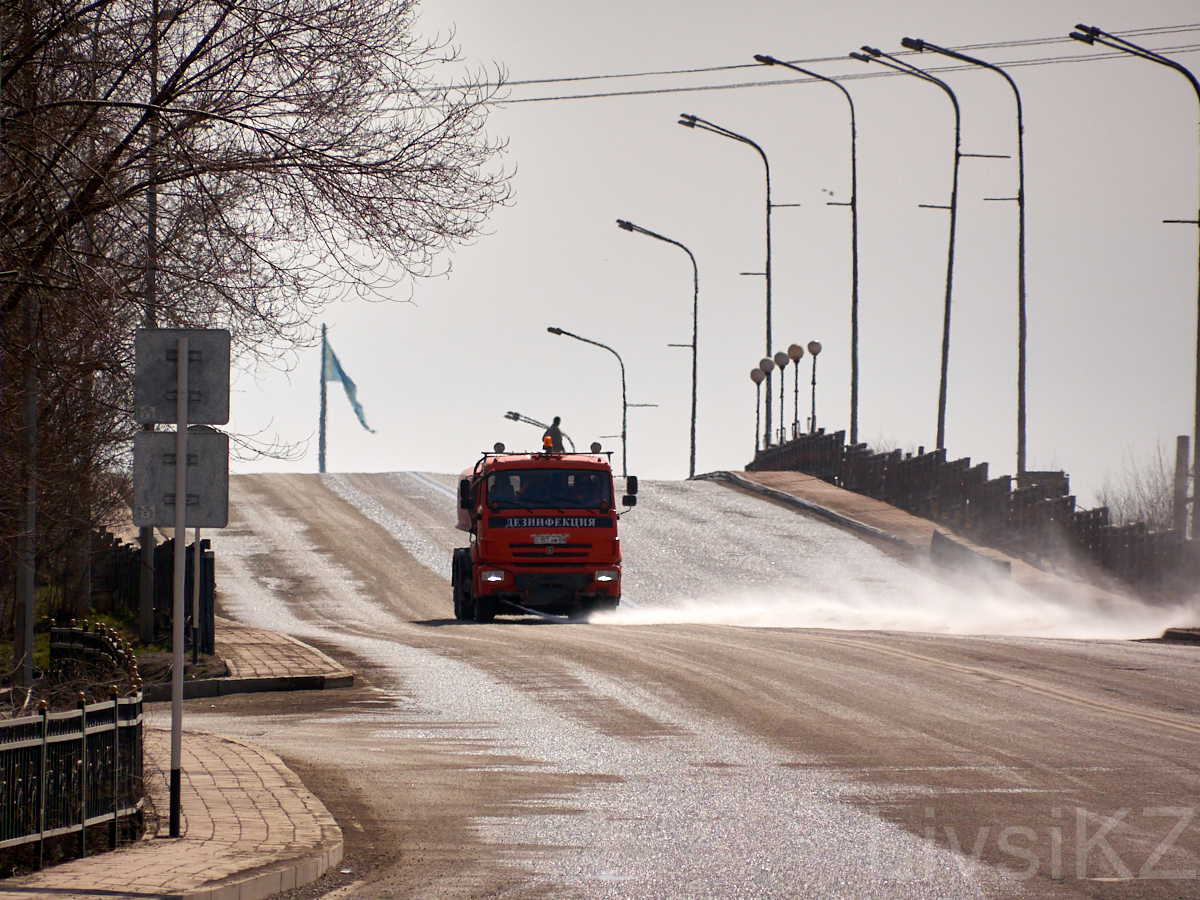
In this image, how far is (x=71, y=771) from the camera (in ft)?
25.1

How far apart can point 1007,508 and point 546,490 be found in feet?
64.7

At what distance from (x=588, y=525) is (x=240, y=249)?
501 inches

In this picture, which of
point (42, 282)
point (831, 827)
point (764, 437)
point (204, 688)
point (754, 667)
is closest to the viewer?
point (831, 827)

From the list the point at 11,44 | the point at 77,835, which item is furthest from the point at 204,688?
the point at 77,835

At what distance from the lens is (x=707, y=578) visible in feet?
118

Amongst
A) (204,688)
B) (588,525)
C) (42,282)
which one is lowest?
(204,688)

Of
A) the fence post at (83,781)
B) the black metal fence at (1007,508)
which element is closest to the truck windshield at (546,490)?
the black metal fence at (1007,508)

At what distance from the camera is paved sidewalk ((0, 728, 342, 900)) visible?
673 cm

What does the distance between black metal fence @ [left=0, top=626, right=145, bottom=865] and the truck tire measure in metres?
17.9

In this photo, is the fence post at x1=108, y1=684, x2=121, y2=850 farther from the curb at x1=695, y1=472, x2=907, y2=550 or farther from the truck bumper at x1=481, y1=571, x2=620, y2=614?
the curb at x1=695, y1=472, x2=907, y2=550

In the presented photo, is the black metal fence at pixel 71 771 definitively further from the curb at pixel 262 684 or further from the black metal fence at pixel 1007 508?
the black metal fence at pixel 1007 508

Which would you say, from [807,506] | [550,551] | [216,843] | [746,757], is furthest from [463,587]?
[807,506]

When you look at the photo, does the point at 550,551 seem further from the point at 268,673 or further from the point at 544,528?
the point at 268,673

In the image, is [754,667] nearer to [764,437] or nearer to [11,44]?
[11,44]
